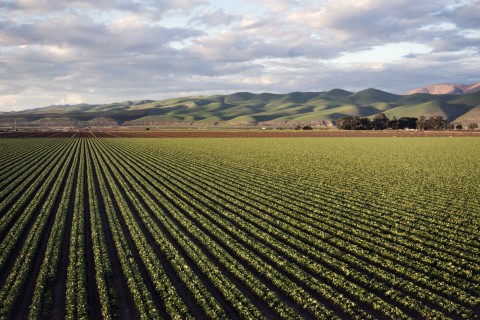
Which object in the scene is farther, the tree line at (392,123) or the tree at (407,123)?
the tree at (407,123)

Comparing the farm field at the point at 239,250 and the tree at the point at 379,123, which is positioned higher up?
the tree at the point at 379,123

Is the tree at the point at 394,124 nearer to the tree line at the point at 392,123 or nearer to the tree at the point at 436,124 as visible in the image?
the tree line at the point at 392,123

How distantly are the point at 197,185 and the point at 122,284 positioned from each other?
2047 centimetres

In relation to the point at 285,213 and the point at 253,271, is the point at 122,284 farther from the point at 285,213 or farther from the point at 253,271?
the point at 285,213

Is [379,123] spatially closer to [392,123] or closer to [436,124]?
[392,123]

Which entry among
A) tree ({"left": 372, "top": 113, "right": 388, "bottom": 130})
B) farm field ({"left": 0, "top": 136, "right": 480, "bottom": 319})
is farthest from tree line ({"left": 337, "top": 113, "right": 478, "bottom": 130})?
farm field ({"left": 0, "top": 136, "right": 480, "bottom": 319})

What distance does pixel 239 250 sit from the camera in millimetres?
17812

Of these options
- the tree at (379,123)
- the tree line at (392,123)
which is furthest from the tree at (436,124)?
the tree at (379,123)

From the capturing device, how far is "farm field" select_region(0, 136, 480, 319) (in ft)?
43.5

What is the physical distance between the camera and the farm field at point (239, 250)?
13.3 meters

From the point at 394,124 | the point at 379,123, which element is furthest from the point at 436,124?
the point at 379,123

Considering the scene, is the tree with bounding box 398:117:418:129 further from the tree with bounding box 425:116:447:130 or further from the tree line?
the tree with bounding box 425:116:447:130

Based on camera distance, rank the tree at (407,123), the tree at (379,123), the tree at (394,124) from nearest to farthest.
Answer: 1. the tree at (379,123)
2. the tree at (394,124)
3. the tree at (407,123)

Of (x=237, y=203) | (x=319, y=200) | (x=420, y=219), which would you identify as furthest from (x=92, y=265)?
(x=420, y=219)
